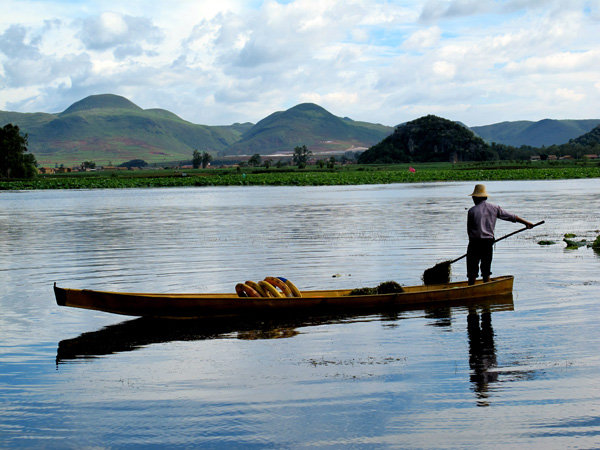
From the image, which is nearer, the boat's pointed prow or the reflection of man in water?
the reflection of man in water

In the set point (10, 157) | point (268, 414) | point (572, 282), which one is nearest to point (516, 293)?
point (572, 282)

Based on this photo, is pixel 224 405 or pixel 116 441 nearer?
pixel 116 441

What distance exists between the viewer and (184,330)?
16.0 meters

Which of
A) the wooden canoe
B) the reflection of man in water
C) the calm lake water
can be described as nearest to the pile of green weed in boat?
the wooden canoe

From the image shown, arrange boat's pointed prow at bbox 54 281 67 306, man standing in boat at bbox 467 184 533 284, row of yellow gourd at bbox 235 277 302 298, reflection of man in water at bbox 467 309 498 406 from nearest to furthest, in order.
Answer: reflection of man in water at bbox 467 309 498 406 < boat's pointed prow at bbox 54 281 67 306 < row of yellow gourd at bbox 235 277 302 298 < man standing in boat at bbox 467 184 533 284

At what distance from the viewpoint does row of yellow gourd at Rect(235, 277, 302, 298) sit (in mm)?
16625

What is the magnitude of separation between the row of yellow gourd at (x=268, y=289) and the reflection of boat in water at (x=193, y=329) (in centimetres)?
52

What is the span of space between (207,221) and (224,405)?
124 ft

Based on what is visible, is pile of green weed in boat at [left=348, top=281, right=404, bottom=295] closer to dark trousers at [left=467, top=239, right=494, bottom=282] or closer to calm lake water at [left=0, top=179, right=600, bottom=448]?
calm lake water at [left=0, top=179, right=600, bottom=448]

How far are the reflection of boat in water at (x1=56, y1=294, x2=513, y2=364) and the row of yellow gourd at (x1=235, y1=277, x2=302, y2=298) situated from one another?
52 centimetres

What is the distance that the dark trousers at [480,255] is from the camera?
17656 mm

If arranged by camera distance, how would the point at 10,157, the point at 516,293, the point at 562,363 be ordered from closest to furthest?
1. the point at 562,363
2. the point at 516,293
3. the point at 10,157

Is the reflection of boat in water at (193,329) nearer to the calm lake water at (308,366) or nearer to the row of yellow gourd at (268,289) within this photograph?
the calm lake water at (308,366)

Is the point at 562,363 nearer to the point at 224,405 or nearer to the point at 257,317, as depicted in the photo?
the point at 224,405
